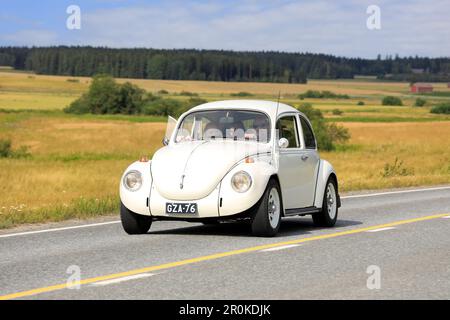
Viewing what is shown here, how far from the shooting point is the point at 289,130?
1419cm

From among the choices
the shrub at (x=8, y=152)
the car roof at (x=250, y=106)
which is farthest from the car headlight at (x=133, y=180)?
the shrub at (x=8, y=152)

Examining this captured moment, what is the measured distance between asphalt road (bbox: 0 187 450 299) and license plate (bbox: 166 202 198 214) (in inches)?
14.9

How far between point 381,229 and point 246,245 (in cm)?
305

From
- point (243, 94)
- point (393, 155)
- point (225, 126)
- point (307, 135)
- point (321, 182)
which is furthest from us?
point (243, 94)

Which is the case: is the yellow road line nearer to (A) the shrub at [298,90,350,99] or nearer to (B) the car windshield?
(B) the car windshield

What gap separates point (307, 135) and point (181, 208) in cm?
304

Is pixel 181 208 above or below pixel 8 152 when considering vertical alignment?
above

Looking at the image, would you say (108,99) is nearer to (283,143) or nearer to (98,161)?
(98,161)

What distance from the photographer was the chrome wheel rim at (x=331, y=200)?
14.7 meters

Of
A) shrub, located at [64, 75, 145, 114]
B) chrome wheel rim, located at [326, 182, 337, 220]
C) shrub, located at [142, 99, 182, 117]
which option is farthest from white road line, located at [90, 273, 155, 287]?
shrub, located at [64, 75, 145, 114]

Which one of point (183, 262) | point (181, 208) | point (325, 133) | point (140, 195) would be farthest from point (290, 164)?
point (325, 133)

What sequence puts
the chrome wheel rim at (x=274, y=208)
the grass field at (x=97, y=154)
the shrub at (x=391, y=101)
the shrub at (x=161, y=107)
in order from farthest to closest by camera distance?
the shrub at (x=391, y=101)
the shrub at (x=161, y=107)
the grass field at (x=97, y=154)
the chrome wheel rim at (x=274, y=208)

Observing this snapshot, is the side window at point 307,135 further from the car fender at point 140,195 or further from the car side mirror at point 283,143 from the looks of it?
the car fender at point 140,195

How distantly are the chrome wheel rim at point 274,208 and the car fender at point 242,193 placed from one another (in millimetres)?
335
